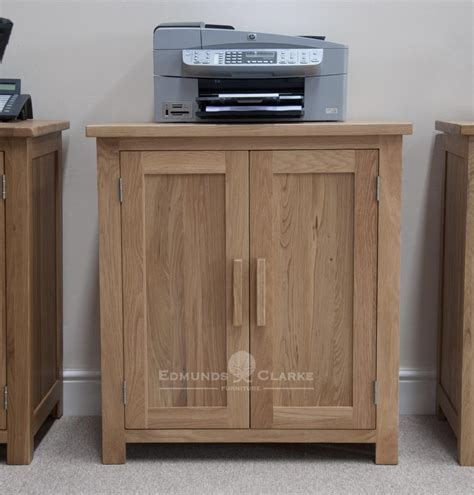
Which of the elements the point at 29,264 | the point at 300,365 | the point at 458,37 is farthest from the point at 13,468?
the point at 458,37

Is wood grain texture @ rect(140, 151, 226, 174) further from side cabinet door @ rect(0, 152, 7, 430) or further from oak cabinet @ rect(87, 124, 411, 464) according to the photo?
side cabinet door @ rect(0, 152, 7, 430)

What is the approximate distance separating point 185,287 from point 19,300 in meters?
0.45

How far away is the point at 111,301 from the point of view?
2600mm

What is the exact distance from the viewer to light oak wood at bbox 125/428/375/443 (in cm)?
A: 263

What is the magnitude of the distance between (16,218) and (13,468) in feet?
2.23

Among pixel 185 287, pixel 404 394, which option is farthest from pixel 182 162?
pixel 404 394

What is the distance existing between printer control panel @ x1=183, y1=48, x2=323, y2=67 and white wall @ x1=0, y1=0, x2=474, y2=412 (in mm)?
411

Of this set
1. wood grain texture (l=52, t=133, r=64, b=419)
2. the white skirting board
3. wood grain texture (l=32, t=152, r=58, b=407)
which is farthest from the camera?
the white skirting board

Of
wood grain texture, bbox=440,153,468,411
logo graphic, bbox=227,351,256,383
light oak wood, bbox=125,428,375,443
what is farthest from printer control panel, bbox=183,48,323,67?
light oak wood, bbox=125,428,375,443

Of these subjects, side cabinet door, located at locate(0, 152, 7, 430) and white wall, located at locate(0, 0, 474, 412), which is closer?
side cabinet door, located at locate(0, 152, 7, 430)

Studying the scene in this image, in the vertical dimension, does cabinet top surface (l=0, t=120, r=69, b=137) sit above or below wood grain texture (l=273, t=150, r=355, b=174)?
above

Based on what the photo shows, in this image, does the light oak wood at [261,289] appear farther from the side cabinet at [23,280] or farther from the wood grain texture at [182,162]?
the side cabinet at [23,280]

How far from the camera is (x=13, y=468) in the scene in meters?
2.62

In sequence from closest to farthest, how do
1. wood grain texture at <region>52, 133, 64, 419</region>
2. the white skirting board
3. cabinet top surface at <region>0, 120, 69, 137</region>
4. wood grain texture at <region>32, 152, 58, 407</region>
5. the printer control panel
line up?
cabinet top surface at <region>0, 120, 69, 137</region>
the printer control panel
wood grain texture at <region>32, 152, 58, 407</region>
wood grain texture at <region>52, 133, 64, 419</region>
the white skirting board
